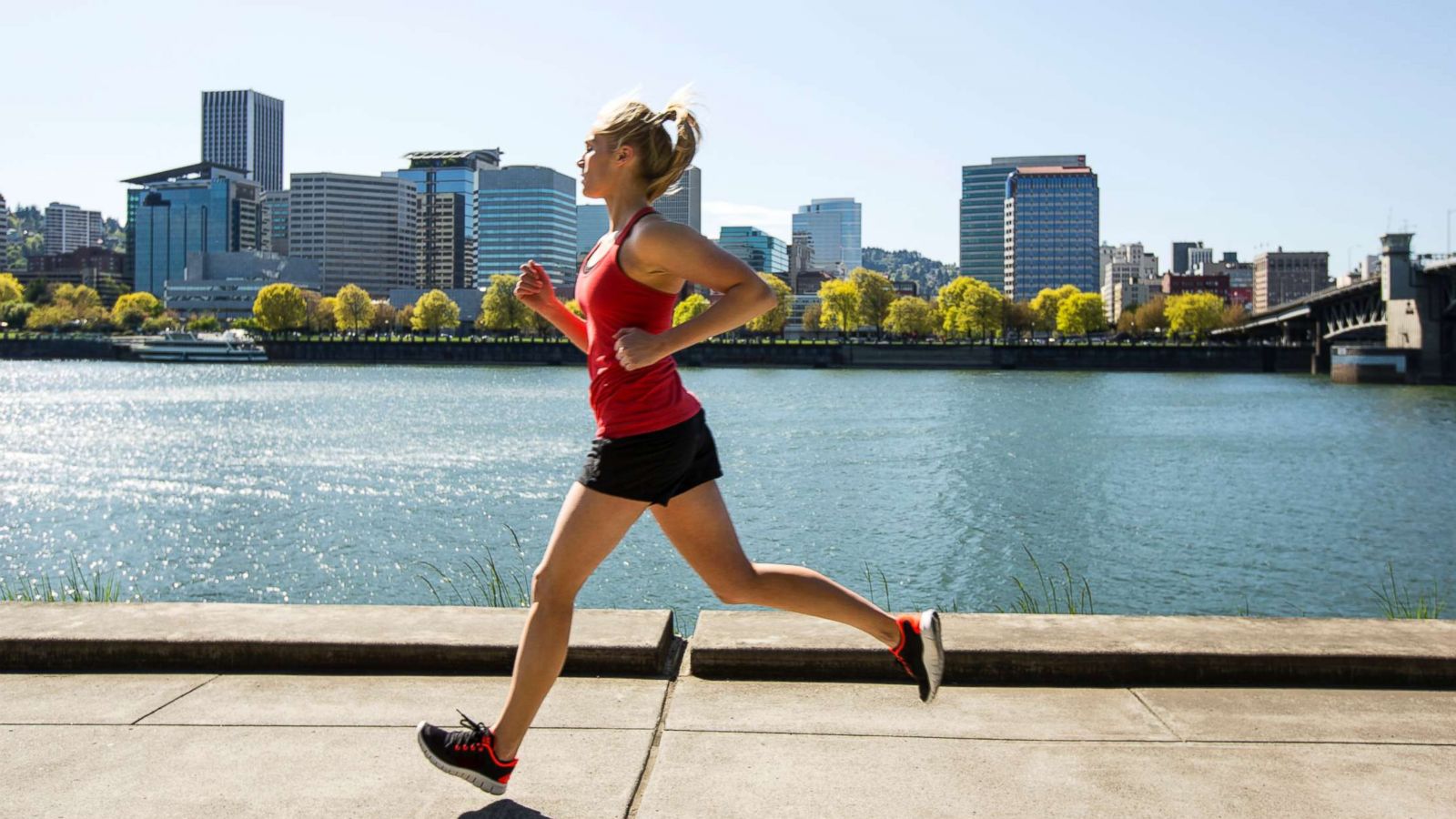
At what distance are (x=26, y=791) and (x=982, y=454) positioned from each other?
3621 cm

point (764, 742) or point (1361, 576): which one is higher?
point (764, 742)

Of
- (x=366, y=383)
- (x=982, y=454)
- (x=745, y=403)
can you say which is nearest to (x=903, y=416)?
(x=745, y=403)

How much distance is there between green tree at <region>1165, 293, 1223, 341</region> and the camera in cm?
14288

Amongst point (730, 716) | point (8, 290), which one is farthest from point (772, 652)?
point (8, 290)

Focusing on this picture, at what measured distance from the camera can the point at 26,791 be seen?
3572 millimetres

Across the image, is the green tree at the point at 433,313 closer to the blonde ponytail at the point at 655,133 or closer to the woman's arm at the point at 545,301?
the woman's arm at the point at 545,301

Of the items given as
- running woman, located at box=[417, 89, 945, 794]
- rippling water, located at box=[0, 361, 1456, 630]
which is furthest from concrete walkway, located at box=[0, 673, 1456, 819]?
rippling water, located at box=[0, 361, 1456, 630]

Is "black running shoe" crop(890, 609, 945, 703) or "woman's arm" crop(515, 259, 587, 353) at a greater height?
"woman's arm" crop(515, 259, 587, 353)

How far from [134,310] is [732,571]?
192 metres

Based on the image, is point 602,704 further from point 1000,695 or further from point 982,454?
point 982,454

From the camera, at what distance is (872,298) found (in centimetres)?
14625

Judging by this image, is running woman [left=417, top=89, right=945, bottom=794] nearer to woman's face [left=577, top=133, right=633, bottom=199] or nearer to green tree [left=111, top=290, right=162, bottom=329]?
woman's face [left=577, top=133, right=633, bottom=199]

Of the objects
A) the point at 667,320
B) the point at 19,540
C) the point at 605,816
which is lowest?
the point at 19,540

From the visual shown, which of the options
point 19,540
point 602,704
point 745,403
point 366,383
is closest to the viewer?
point 602,704
